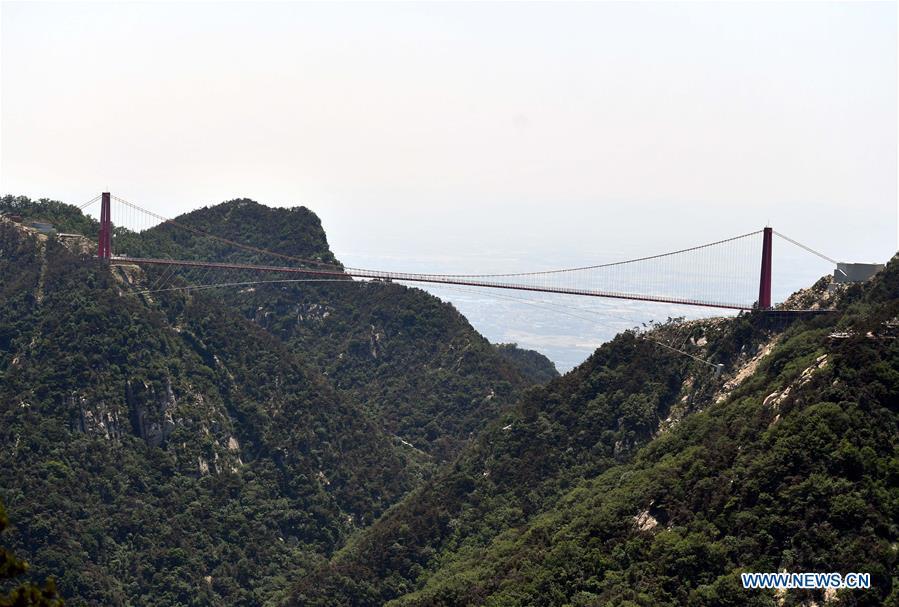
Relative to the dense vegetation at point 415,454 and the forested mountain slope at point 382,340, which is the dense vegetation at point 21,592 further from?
the forested mountain slope at point 382,340

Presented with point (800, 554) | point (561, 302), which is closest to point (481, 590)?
point (800, 554)

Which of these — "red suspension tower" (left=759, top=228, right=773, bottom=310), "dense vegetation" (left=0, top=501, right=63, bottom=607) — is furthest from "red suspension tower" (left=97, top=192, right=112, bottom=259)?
"dense vegetation" (left=0, top=501, right=63, bottom=607)

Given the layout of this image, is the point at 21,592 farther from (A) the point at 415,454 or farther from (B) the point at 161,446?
→ (A) the point at 415,454

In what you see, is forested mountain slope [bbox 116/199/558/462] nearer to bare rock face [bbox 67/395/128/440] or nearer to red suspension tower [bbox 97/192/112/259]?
red suspension tower [bbox 97/192/112/259]

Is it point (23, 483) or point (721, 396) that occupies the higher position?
point (721, 396)

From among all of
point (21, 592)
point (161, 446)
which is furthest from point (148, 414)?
point (21, 592)

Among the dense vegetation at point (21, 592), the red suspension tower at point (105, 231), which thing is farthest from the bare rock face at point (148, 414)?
the dense vegetation at point (21, 592)

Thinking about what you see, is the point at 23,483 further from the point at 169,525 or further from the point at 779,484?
the point at 779,484
